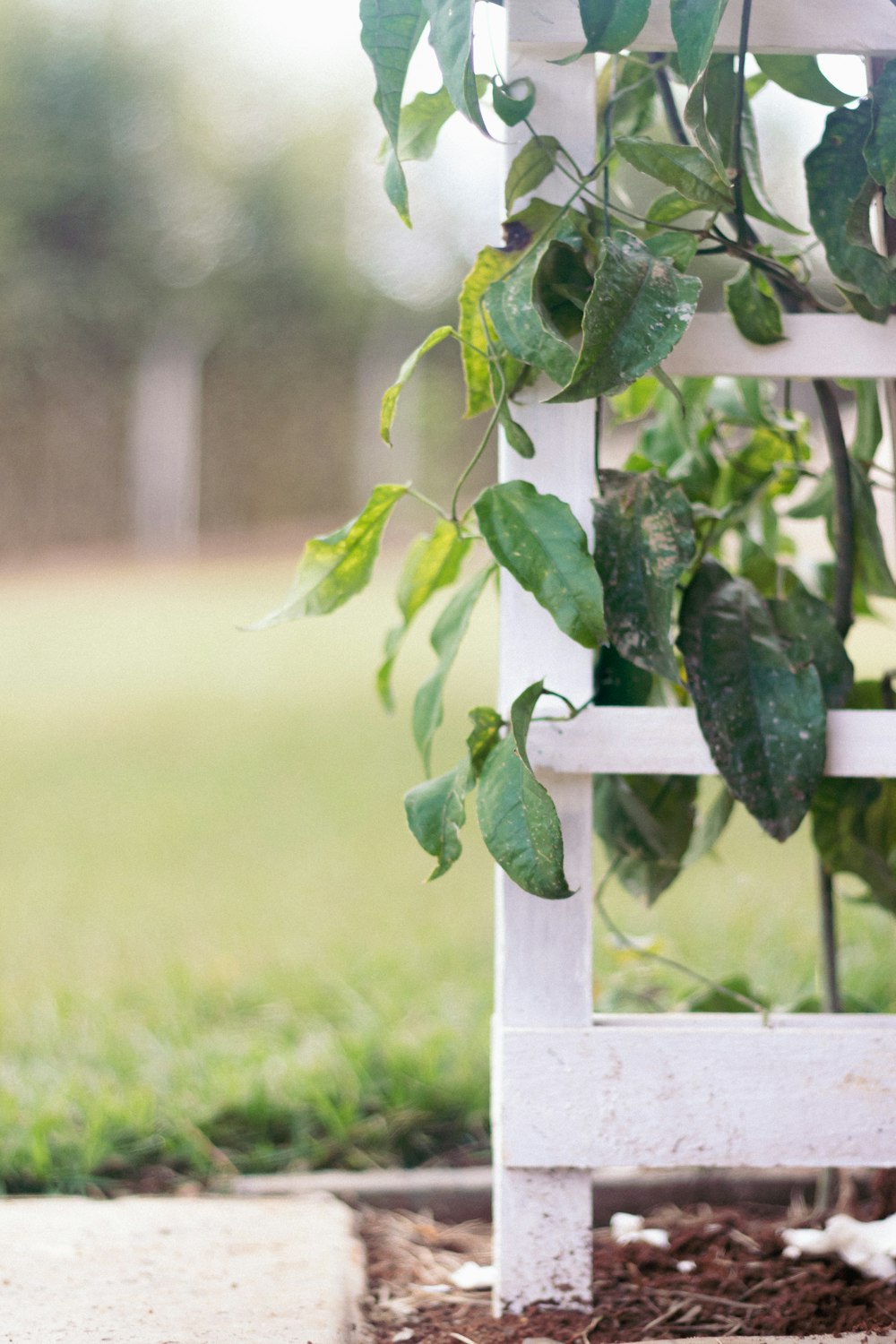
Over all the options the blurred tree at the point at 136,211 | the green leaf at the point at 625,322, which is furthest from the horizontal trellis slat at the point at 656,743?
the blurred tree at the point at 136,211

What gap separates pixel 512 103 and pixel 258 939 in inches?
58.5

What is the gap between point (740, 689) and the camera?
805 mm

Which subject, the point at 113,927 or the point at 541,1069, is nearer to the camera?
the point at 541,1069

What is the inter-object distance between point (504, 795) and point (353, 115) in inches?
534

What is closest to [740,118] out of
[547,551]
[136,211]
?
[547,551]

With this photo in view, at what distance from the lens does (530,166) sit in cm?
77

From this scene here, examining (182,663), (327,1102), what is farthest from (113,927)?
(182,663)

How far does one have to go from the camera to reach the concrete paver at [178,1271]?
0.79 meters

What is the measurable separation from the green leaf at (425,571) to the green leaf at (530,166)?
222 millimetres

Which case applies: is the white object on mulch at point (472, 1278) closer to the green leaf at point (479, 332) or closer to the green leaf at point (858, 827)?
the green leaf at point (858, 827)

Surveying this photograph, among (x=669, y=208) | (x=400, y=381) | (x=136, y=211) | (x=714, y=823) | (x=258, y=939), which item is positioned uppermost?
(x=136, y=211)

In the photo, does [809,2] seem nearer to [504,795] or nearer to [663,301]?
[663,301]

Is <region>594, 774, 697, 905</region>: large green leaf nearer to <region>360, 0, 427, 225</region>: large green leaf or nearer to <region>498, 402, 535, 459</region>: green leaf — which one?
<region>498, 402, 535, 459</region>: green leaf

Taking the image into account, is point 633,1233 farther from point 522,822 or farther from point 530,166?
Result: point 530,166
